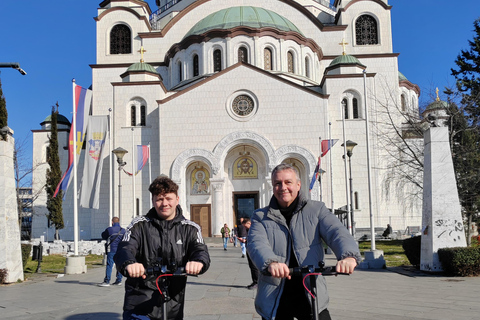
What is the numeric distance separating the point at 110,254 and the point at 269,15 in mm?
30481

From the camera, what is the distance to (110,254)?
475 inches

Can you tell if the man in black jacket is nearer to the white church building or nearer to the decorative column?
the white church building

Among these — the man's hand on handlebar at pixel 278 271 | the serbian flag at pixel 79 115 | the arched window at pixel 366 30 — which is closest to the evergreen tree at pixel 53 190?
the serbian flag at pixel 79 115

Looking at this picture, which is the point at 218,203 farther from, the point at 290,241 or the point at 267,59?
the point at 290,241

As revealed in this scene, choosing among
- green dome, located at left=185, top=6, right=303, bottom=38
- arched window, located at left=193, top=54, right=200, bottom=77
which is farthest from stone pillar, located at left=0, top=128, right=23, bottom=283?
green dome, located at left=185, top=6, right=303, bottom=38

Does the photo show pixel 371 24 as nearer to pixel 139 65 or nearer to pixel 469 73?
pixel 469 73

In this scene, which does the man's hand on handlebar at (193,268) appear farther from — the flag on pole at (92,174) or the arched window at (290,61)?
the arched window at (290,61)

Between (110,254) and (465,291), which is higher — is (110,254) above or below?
above

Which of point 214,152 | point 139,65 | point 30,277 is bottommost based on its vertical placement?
point 30,277

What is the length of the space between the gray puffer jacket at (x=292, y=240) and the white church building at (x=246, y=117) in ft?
85.1

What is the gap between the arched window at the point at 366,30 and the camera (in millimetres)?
39688

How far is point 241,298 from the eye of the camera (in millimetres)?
9578

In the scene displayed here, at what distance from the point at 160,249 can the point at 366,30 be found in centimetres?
3914

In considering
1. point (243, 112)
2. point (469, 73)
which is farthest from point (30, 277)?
point (469, 73)
